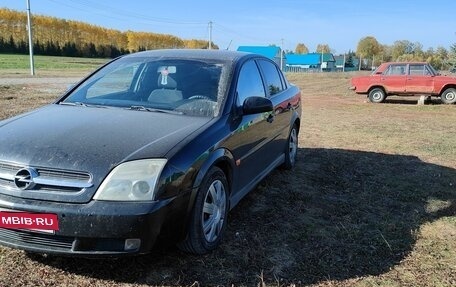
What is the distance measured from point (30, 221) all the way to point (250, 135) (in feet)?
6.90

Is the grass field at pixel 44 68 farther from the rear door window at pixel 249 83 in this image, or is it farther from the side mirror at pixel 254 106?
the side mirror at pixel 254 106

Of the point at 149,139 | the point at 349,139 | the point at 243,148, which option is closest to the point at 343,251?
the point at 243,148

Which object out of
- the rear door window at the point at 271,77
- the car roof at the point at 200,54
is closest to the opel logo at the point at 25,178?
the car roof at the point at 200,54

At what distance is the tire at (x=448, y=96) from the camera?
17422 millimetres

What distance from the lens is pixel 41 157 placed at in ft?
9.48

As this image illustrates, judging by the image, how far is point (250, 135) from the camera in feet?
13.9

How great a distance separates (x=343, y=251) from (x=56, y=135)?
238 centimetres

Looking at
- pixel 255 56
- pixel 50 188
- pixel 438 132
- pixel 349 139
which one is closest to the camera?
pixel 50 188

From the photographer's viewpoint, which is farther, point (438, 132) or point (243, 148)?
point (438, 132)

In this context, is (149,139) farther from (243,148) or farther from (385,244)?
(385,244)

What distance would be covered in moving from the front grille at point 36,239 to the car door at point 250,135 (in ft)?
4.77

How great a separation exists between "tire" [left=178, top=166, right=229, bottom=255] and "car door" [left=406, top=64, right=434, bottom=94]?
15535 mm

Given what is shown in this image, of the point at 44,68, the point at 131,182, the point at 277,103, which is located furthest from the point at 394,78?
the point at 44,68

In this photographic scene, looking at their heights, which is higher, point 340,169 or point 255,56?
point 255,56
